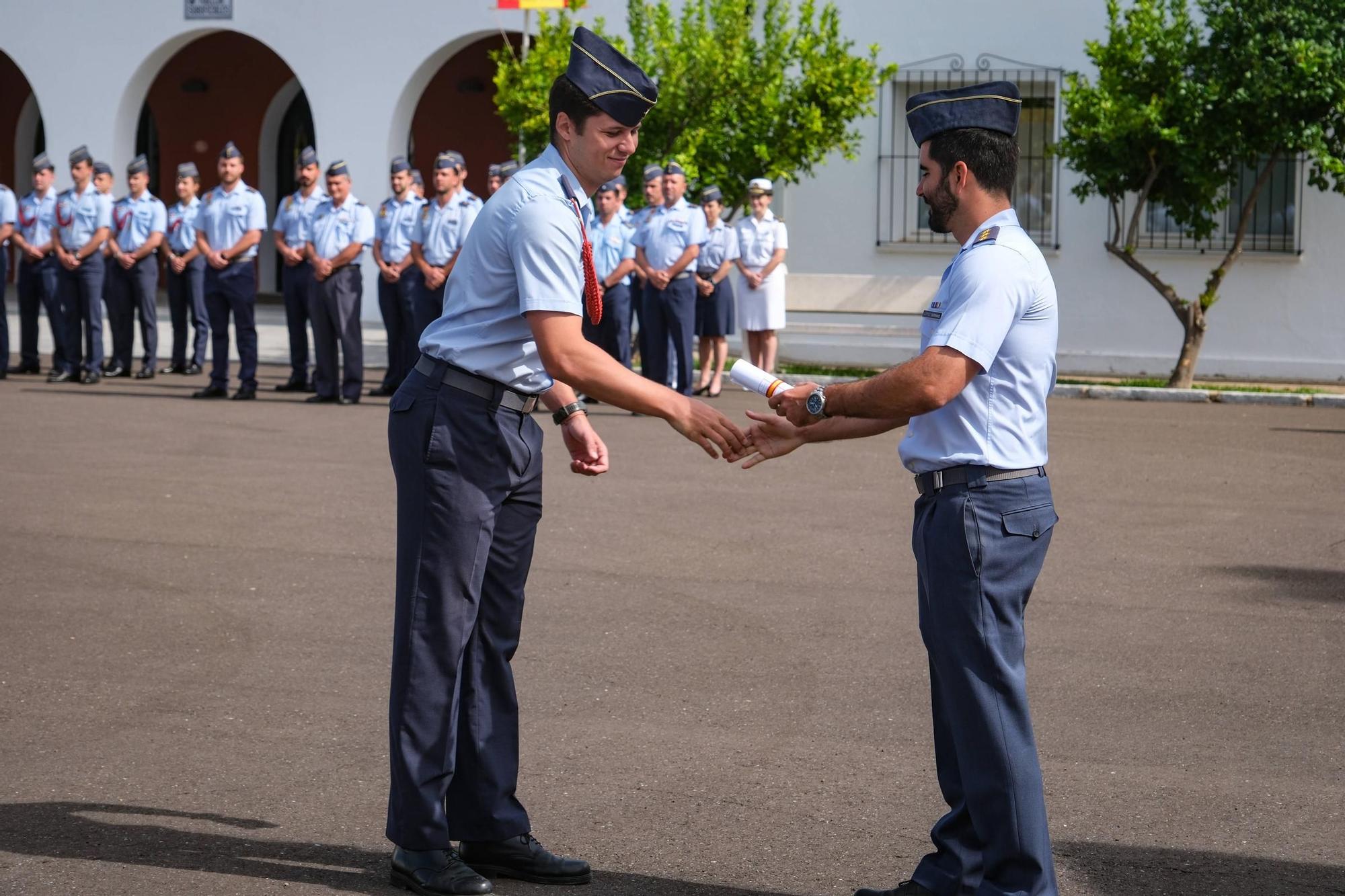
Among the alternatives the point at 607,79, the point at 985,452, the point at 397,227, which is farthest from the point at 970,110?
the point at 397,227

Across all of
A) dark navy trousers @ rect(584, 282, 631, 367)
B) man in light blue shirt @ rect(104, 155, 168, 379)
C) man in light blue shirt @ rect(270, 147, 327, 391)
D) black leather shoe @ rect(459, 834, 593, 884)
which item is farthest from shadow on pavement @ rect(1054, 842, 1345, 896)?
→ man in light blue shirt @ rect(104, 155, 168, 379)

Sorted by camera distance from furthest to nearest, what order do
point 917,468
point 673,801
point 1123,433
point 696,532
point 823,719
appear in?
point 1123,433 → point 696,532 → point 823,719 → point 673,801 → point 917,468

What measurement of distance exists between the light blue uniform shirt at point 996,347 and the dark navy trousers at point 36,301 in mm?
15182

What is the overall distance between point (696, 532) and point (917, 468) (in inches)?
195

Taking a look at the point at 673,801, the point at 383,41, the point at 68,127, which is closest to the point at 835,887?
the point at 673,801

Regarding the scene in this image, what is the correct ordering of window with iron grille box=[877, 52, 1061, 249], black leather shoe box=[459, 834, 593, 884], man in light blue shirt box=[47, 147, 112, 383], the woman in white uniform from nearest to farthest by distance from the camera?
1. black leather shoe box=[459, 834, 593, 884]
2. the woman in white uniform
3. man in light blue shirt box=[47, 147, 112, 383]
4. window with iron grille box=[877, 52, 1061, 249]

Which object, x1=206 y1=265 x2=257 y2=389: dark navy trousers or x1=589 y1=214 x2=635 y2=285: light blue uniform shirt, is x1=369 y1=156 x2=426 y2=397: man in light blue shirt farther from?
x1=589 y1=214 x2=635 y2=285: light blue uniform shirt

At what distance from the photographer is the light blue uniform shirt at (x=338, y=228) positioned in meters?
15.2

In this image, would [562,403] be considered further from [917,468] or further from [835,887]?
[835,887]

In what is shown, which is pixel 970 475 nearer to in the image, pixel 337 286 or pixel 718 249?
pixel 337 286

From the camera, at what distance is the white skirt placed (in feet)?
55.2

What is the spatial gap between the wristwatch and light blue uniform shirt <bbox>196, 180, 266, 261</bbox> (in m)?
12.5

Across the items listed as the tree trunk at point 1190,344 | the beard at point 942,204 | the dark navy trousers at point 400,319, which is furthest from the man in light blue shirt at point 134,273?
the beard at point 942,204

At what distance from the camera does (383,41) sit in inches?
936
